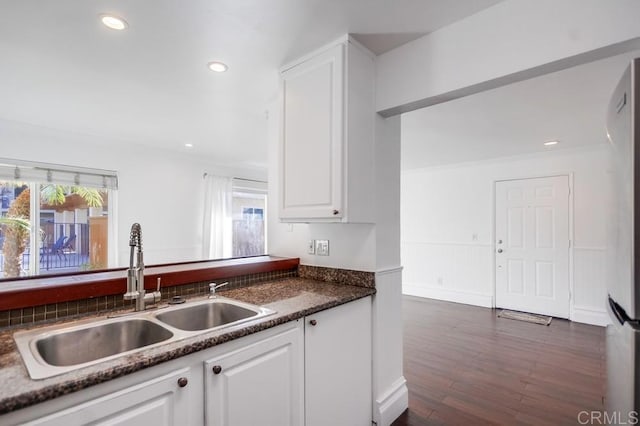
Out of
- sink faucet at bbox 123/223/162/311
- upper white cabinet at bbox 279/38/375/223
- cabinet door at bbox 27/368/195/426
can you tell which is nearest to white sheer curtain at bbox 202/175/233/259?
upper white cabinet at bbox 279/38/375/223

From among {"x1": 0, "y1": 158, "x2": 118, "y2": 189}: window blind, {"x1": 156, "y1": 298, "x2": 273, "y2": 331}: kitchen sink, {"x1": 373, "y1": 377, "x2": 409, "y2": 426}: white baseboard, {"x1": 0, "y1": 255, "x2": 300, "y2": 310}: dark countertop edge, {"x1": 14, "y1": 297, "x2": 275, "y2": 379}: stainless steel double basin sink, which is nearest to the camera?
{"x1": 14, "y1": 297, "x2": 275, "y2": 379}: stainless steel double basin sink

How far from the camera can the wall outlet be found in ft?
7.43

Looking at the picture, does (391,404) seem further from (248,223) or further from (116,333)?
(248,223)

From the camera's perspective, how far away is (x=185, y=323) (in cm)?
161

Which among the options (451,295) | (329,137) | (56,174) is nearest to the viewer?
(329,137)

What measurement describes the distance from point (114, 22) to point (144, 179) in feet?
10.3

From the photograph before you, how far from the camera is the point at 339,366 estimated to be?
5.67 feet

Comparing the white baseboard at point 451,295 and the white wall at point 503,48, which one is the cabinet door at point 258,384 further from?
the white baseboard at point 451,295

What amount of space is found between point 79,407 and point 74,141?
393cm

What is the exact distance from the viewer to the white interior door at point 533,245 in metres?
4.21

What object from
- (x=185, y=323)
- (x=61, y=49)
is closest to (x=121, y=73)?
(x=61, y=49)

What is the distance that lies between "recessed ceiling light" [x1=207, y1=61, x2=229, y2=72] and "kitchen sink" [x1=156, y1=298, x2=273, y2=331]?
1.49 m

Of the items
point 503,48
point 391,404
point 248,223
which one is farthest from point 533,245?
point 248,223

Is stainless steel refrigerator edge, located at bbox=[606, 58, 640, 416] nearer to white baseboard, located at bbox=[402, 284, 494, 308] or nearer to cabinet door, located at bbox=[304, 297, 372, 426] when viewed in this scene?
cabinet door, located at bbox=[304, 297, 372, 426]
